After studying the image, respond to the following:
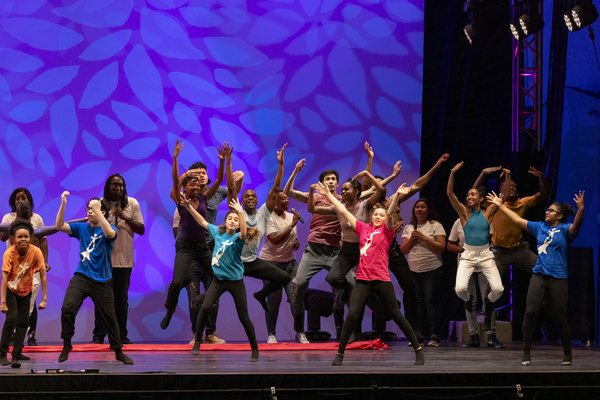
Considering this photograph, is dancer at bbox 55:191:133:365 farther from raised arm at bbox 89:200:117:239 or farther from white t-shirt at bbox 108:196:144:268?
white t-shirt at bbox 108:196:144:268

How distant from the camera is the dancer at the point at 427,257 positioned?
8.36m

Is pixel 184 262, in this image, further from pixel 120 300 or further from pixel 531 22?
pixel 531 22

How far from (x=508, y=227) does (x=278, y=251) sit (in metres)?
2.65

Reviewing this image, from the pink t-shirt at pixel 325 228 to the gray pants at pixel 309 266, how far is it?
2.4 inches

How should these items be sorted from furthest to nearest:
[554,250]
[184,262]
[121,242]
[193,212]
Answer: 1. [121,242]
2. [184,262]
3. [193,212]
4. [554,250]

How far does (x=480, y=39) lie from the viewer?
9.51 metres

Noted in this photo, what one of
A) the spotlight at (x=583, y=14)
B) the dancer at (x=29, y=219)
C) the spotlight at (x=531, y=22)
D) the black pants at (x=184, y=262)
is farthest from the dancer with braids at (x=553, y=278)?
the dancer at (x=29, y=219)

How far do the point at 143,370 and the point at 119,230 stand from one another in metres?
3.10

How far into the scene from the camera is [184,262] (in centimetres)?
749

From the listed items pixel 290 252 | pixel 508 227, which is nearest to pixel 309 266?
pixel 290 252

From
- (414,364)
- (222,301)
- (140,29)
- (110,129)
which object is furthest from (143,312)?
(414,364)

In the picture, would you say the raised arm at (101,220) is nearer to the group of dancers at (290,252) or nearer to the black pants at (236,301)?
the group of dancers at (290,252)

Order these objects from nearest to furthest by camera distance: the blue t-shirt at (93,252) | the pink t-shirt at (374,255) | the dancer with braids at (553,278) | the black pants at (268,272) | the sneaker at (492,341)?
the blue t-shirt at (93,252) < the pink t-shirt at (374,255) < the dancer with braids at (553,278) < the black pants at (268,272) < the sneaker at (492,341)

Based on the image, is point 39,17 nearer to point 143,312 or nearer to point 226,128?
point 226,128
